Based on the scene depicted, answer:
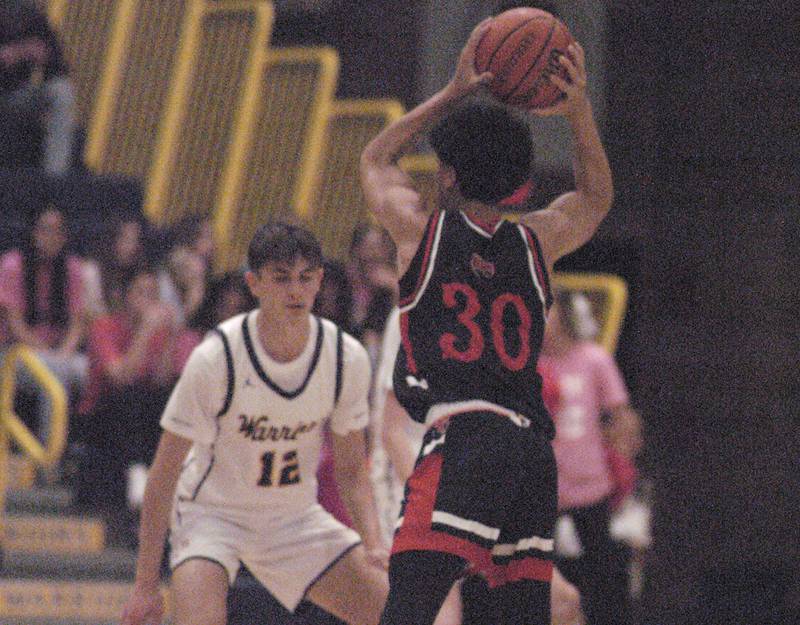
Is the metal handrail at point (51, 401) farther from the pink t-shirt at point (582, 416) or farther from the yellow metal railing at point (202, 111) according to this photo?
the yellow metal railing at point (202, 111)

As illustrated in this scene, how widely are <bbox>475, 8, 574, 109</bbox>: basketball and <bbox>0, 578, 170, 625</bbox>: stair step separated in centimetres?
421

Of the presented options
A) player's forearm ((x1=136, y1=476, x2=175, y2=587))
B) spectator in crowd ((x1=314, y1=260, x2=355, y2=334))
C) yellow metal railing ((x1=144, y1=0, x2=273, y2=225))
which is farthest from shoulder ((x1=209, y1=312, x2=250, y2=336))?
yellow metal railing ((x1=144, y1=0, x2=273, y2=225))

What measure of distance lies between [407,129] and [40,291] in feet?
16.2

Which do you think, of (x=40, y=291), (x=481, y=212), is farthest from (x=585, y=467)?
(x=481, y=212)

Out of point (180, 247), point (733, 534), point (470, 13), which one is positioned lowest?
point (733, 534)

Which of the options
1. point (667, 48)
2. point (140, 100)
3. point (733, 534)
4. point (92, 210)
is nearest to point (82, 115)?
point (140, 100)

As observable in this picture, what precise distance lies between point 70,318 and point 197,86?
2.71 m

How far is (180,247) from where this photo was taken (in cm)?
941

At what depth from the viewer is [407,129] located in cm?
443

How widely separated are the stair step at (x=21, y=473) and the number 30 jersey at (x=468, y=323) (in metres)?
5.17

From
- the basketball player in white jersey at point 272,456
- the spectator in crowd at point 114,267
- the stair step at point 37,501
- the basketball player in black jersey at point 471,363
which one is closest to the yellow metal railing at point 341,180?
the spectator in crowd at point 114,267

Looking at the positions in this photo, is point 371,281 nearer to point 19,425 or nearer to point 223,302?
point 223,302

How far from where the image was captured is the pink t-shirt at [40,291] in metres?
8.95

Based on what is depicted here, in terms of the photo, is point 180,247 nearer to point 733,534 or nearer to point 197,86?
point 197,86
